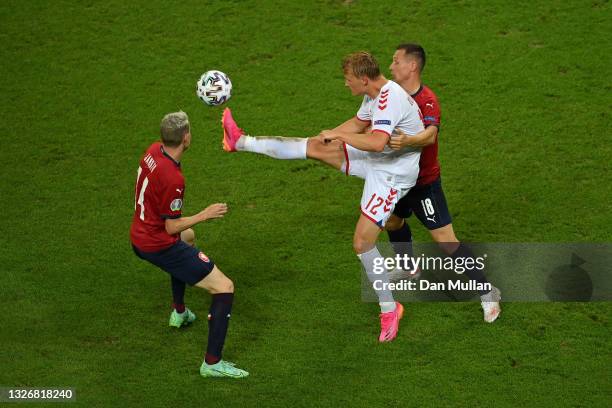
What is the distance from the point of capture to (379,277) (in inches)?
340

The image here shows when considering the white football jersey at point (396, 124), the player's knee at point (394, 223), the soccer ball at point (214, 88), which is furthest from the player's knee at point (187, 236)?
the player's knee at point (394, 223)

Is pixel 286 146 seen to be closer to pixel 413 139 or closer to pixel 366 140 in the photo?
pixel 366 140

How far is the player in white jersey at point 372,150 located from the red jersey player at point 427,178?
5.7 inches

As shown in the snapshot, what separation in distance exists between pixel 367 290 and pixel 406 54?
226cm

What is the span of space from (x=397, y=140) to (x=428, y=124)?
45cm

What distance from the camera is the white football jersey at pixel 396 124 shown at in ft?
26.8

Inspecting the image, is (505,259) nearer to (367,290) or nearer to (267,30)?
(367,290)

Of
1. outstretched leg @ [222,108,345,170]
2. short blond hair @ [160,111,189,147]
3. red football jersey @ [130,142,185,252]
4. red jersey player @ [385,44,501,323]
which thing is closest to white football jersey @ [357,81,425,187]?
red jersey player @ [385,44,501,323]

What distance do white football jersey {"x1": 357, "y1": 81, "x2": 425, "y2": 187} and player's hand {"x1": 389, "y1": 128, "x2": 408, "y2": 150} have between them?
7cm

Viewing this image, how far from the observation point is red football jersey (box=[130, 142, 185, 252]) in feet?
25.3

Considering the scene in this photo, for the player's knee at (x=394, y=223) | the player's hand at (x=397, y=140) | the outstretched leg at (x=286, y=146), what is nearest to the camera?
the player's hand at (x=397, y=140)

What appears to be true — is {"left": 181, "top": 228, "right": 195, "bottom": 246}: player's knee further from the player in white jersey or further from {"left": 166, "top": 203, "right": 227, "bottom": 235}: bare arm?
the player in white jersey

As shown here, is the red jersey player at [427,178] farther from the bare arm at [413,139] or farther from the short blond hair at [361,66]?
the short blond hair at [361,66]

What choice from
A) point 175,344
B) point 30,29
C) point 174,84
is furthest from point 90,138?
point 175,344
